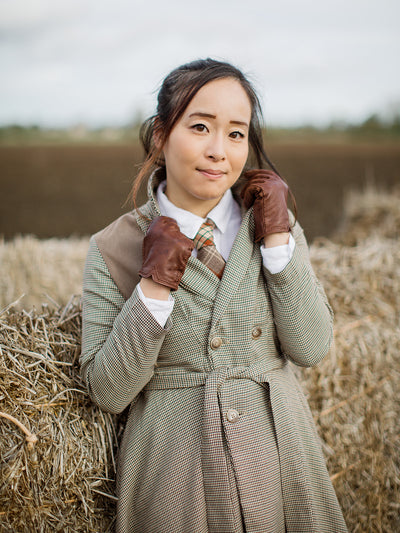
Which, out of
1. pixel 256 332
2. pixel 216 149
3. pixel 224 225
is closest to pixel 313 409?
pixel 256 332

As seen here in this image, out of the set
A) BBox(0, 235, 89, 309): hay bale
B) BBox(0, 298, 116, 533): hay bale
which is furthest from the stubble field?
BBox(0, 298, 116, 533): hay bale

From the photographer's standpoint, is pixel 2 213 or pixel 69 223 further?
pixel 2 213

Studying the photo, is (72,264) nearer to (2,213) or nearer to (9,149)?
(2,213)

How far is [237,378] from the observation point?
71.3 inches

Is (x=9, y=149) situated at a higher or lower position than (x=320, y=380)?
lower

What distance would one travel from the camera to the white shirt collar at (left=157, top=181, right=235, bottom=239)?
1.93 m

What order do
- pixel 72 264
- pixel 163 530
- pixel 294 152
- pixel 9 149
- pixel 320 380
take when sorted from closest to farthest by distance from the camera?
1. pixel 163 530
2. pixel 320 380
3. pixel 72 264
4. pixel 294 152
5. pixel 9 149

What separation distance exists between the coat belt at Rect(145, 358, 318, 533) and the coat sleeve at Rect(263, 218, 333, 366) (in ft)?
0.50

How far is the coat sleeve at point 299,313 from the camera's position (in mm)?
1759

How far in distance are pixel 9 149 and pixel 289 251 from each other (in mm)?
30531

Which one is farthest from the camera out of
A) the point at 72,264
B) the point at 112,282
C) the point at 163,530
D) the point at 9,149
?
the point at 9,149

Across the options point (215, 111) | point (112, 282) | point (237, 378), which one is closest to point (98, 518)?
point (237, 378)

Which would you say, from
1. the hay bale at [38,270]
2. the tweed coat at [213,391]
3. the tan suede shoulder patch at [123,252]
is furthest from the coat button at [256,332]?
the hay bale at [38,270]

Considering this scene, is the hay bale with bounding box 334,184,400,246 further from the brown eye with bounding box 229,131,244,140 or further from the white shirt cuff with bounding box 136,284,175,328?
the white shirt cuff with bounding box 136,284,175,328
